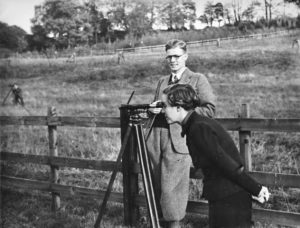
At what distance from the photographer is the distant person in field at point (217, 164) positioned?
7.55ft

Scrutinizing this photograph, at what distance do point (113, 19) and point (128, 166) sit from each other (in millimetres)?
3657

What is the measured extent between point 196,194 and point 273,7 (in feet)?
10.6

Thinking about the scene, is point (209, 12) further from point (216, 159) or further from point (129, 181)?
point (216, 159)

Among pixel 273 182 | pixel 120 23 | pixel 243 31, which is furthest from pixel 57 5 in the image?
pixel 273 182

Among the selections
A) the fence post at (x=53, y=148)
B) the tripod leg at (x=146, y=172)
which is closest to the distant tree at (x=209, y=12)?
the fence post at (x=53, y=148)

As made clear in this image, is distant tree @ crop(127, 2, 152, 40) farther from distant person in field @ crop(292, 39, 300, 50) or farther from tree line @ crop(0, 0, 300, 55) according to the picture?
distant person in field @ crop(292, 39, 300, 50)

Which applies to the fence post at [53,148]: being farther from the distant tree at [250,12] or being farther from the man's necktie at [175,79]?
the distant tree at [250,12]

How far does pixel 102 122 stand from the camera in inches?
185

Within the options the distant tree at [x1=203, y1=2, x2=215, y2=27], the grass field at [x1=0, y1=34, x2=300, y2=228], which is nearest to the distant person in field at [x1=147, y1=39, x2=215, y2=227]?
A: the grass field at [x1=0, y1=34, x2=300, y2=228]

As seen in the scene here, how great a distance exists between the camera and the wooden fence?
141 inches

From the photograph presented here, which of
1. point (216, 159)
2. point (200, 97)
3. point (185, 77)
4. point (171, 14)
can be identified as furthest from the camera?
point (171, 14)

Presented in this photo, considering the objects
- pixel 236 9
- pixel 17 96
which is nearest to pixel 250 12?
pixel 236 9

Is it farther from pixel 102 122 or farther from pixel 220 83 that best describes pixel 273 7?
pixel 220 83

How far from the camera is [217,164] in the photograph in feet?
7.62
